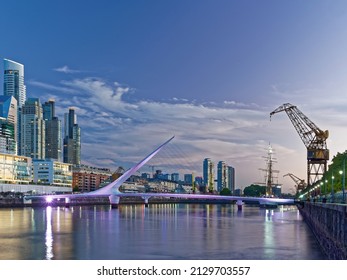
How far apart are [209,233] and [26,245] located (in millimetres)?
12774

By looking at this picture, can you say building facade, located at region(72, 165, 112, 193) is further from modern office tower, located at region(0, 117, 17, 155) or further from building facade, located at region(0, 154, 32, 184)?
→ building facade, located at region(0, 154, 32, 184)

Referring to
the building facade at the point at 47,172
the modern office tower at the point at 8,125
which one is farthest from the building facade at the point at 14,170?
the modern office tower at the point at 8,125

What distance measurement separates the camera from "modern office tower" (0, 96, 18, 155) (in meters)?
151

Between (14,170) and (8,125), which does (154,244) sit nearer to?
(14,170)

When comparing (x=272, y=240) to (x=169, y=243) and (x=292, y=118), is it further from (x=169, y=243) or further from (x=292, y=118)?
(x=292, y=118)

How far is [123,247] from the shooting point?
29.8 meters

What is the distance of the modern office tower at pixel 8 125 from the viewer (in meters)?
151

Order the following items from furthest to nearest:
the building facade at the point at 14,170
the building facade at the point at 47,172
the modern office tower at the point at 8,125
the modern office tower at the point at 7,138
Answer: the modern office tower at the point at 8,125
the modern office tower at the point at 7,138
the building facade at the point at 47,172
the building facade at the point at 14,170

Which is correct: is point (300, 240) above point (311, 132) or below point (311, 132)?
below

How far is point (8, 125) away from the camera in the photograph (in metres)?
→ 161

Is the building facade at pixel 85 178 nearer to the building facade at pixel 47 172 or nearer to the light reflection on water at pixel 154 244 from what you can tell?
the building facade at pixel 47 172

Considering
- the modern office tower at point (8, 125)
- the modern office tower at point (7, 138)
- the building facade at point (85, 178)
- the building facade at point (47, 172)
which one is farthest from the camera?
the building facade at point (85, 178)

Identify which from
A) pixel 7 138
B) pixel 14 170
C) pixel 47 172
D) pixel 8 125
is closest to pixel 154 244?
pixel 14 170
